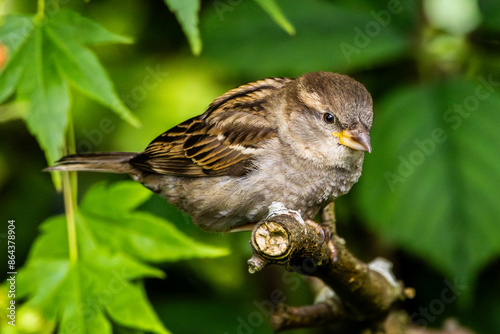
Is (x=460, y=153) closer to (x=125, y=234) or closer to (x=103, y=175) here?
(x=125, y=234)

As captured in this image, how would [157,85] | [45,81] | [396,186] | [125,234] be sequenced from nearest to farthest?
[45,81] → [125,234] → [396,186] → [157,85]

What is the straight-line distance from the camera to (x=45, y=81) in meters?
2.46

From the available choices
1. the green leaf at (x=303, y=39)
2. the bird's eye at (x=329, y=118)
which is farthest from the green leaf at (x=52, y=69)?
the green leaf at (x=303, y=39)

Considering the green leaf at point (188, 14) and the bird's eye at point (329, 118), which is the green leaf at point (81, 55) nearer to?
the green leaf at point (188, 14)

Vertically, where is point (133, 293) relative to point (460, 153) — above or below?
below

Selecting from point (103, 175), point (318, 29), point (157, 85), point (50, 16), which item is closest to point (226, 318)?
point (103, 175)

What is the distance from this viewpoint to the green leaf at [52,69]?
238 cm

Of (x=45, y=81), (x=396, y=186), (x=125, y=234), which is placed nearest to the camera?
(x=45, y=81)

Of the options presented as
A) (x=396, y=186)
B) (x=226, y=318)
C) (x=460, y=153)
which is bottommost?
(x=226, y=318)

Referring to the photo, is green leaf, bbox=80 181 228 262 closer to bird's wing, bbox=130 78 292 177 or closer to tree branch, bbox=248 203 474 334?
bird's wing, bbox=130 78 292 177

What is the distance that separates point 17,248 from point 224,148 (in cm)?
169

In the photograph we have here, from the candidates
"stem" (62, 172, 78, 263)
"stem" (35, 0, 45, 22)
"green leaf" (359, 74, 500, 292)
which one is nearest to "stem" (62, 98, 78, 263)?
"stem" (62, 172, 78, 263)

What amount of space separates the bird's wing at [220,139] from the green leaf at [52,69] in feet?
1.50

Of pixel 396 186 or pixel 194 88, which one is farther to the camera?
pixel 194 88
